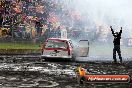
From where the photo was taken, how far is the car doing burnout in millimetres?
26328

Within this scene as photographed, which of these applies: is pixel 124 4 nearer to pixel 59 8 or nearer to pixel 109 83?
pixel 59 8

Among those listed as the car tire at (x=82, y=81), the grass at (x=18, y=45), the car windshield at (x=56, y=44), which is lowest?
the grass at (x=18, y=45)

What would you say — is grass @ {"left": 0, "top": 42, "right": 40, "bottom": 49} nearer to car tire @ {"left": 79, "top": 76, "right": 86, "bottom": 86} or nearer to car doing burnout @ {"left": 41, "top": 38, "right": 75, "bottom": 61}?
car doing burnout @ {"left": 41, "top": 38, "right": 75, "bottom": 61}

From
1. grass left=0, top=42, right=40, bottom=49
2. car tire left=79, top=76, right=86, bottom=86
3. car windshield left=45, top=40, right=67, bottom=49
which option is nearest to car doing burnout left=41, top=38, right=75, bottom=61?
car windshield left=45, top=40, right=67, bottom=49

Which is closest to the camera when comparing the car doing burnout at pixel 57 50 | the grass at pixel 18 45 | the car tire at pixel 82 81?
the car tire at pixel 82 81

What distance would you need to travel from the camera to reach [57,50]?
26.3m

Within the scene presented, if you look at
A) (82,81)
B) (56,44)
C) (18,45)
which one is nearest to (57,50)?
(56,44)

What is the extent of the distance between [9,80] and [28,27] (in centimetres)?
3281

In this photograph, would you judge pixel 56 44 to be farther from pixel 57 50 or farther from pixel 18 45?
pixel 18 45

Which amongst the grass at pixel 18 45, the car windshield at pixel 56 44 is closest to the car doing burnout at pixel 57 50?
the car windshield at pixel 56 44

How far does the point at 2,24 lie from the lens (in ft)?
145

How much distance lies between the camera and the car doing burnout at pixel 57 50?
26.3 metres

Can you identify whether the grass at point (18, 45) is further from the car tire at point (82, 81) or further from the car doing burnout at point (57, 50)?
the car tire at point (82, 81)

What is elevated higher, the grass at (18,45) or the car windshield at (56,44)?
the car windshield at (56,44)
